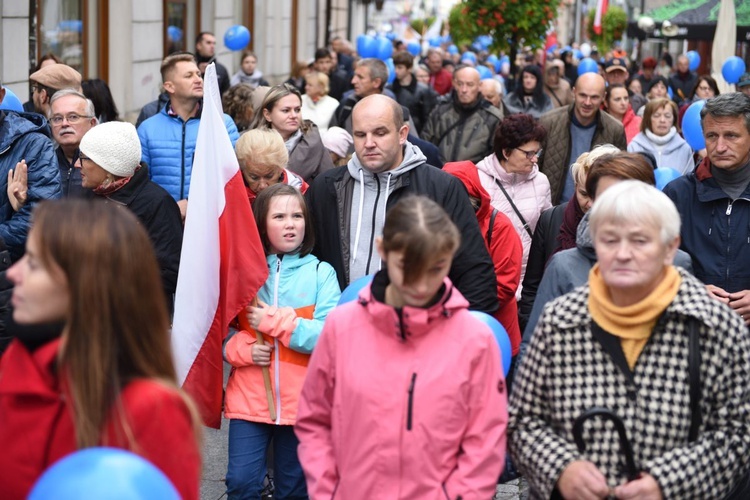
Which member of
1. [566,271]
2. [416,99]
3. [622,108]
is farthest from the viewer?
[416,99]

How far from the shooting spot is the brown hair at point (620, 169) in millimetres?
4602

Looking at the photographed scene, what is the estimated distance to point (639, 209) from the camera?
344 cm

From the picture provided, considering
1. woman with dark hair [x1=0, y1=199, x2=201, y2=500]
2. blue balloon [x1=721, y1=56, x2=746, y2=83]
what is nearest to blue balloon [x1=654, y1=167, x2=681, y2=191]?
woman with dark hair [x1=0, y1=199, x2=201, y2=500]

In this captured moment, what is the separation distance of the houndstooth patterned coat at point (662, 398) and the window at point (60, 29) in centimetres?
988

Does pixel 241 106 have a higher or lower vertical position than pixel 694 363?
higher

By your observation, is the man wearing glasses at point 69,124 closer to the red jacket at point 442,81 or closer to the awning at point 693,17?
the red jacket at point 442,81

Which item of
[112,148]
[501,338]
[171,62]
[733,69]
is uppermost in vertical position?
[733,69]

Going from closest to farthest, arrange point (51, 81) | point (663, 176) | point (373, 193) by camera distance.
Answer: point (373, 193) → point (663, 176) → point (51, 81)

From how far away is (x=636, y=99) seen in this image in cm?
1575

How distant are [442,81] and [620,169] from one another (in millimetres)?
16265

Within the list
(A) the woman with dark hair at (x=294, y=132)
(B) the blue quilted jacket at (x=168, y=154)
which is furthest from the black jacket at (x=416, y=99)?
(B) the blue quilted jacket at (x=168, y=154)

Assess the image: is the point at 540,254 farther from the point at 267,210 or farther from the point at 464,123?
the point at 464,123

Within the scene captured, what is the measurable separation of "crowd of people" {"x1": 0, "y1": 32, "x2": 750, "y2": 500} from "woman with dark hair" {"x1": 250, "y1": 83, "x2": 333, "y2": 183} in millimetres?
1937

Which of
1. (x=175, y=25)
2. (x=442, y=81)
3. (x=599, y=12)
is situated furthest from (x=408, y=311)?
(x=599, y=12)
